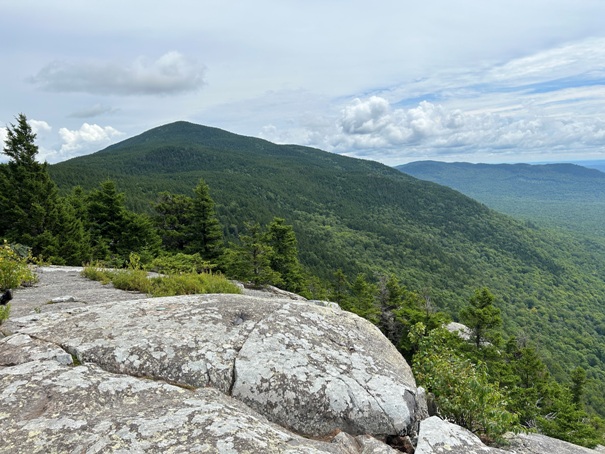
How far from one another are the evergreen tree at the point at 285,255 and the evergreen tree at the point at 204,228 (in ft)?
16.5

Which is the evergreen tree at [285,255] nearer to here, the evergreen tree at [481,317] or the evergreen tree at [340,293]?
the evergreen tree at [340,293]

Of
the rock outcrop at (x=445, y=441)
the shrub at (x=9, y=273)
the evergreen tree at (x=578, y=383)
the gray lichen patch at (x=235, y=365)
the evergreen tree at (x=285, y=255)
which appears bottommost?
the evergreen tree at (x=578, y=383)

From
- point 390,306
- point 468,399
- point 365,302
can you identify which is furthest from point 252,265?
point 468,399

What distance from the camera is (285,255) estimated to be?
32469mm

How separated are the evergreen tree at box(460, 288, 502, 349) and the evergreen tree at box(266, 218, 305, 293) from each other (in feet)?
46.8

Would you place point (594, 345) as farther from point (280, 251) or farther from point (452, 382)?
point (452, 382)

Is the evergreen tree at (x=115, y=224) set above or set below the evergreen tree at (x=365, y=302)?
above

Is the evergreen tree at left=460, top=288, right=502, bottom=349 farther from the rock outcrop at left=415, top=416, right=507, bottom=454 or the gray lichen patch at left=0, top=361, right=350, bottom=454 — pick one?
the gray lichen patch at left=0, top=361, right=350, bottom=454

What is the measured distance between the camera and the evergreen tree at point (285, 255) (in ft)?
103

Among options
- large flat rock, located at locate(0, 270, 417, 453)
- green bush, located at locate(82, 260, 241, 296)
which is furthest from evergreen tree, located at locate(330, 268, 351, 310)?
large flat rock, located at locate(0, 270, 417, 453)

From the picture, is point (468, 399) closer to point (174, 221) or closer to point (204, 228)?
point (204, 228)

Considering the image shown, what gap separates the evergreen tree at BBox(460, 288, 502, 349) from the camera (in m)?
25.5

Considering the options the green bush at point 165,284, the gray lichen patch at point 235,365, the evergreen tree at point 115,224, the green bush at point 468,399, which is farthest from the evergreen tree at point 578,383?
the evergreen tree at point 115,224

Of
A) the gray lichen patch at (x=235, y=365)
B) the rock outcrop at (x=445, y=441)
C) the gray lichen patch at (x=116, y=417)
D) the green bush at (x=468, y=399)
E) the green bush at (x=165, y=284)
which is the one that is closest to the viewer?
the gray lichen patch at (x=116, y=417)
